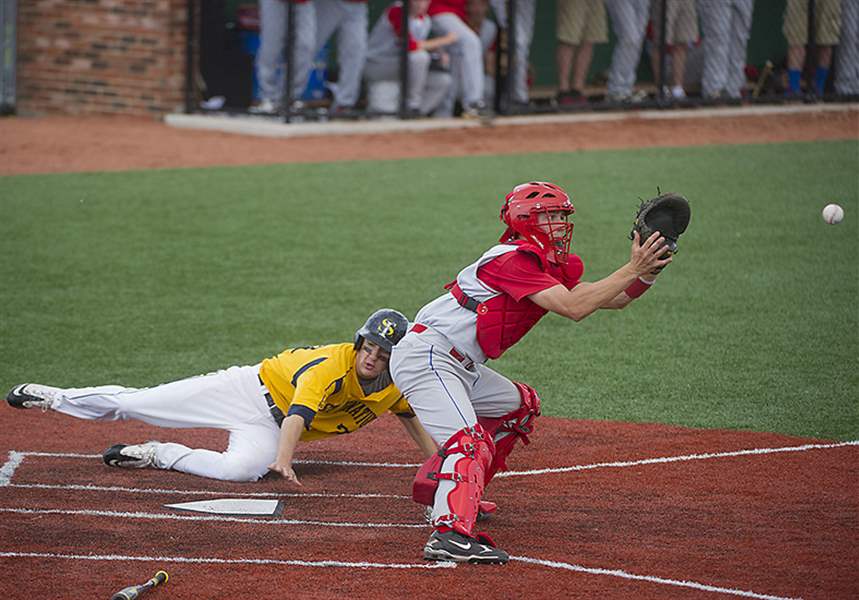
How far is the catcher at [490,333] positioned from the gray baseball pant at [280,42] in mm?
10119

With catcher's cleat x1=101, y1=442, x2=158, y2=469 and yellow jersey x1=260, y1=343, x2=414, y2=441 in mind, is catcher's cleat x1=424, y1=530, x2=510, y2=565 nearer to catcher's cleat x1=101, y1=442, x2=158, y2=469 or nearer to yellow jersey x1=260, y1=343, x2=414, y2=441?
yellow jersey x1=260, y1=343, x2=414, y2=441

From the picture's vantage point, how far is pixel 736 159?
15078 millimetres

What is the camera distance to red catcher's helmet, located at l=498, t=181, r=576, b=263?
17.6ft

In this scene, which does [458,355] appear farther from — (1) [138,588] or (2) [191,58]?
(2) [191,58]

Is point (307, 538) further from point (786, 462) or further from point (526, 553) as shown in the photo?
point (786, 462)

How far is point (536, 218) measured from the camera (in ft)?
17.6

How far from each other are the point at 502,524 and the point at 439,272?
4.99 meters

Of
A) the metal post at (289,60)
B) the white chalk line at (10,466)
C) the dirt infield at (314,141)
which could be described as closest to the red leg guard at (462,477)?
the white chalk line at (10,466)

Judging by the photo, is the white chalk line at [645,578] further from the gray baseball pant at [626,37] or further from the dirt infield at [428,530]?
the gray baseball pant at [626,37]

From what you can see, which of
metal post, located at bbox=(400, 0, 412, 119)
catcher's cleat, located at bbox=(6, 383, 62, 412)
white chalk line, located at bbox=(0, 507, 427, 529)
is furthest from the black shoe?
white chalk line, located at bbox=(0, 507, 427, 529)

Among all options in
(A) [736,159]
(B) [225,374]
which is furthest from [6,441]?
(A) [736,159]

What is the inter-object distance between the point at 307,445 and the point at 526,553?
78.4 inches

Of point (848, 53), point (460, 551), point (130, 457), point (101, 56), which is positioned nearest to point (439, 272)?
point (130, 457)

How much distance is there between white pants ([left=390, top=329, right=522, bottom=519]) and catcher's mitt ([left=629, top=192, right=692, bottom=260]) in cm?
91
